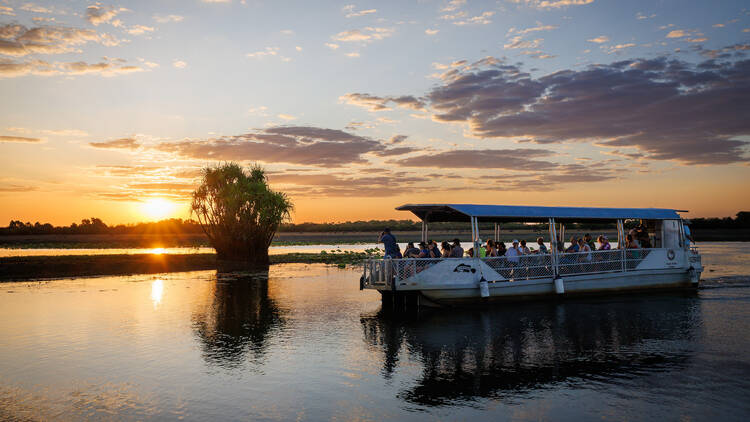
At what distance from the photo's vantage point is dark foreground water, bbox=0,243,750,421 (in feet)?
30.2

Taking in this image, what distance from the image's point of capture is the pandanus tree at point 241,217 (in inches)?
1801

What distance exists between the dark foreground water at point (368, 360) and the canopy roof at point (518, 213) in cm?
374

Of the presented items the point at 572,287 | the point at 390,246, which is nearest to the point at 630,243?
the point at 572,287

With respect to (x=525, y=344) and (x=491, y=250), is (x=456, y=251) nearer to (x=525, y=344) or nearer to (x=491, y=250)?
(x=491, y=250)

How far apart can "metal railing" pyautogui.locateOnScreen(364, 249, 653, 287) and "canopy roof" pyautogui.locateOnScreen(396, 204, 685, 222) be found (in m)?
1.64

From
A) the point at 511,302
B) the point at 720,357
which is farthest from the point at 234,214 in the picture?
the point at 720,357

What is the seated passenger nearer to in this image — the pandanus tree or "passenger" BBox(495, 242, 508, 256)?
"passenger" BBox(495, 242, 508, 256)

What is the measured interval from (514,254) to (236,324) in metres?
11.3

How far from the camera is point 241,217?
4584 centimetres

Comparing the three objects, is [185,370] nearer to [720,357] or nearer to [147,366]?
[147,366]

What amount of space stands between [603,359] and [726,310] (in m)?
11.1

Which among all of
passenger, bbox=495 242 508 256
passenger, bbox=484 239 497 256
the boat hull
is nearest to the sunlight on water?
the boat hull

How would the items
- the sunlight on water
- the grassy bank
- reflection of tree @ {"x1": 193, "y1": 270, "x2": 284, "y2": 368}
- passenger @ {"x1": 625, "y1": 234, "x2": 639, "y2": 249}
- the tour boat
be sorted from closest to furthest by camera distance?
reflection of tree @ {"x1": 193, "y1": 270, "x2": 284, "y2": 368}
the tour boat
the sunlight on water
passenger @ {"x1": 625, "y1": 234, "x2": 639, "y2": 249}
the grassy bank

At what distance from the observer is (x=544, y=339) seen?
14.9m
